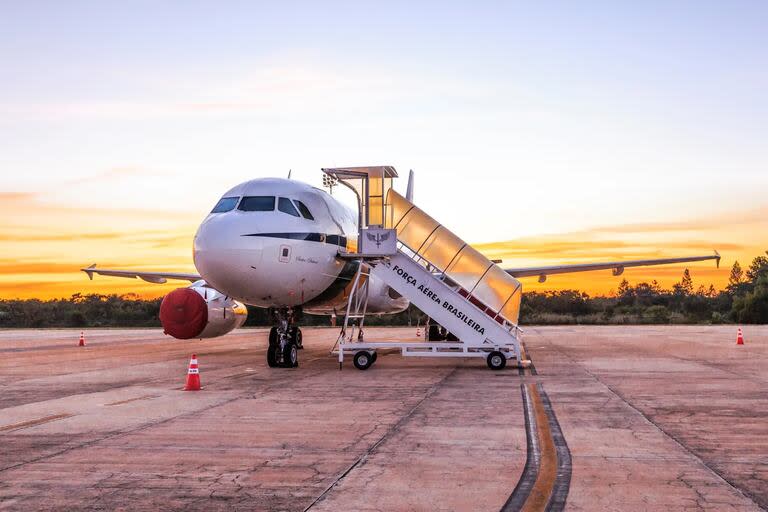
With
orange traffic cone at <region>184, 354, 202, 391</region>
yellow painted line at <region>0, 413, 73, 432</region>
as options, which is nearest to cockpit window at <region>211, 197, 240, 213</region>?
orange traffic cone at <region>184, 354, 202, 391</region>

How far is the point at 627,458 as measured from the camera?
7.38m

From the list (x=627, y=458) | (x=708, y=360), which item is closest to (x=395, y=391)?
(x=627, y=458)

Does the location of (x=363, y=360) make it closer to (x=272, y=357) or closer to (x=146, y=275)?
(x=272, y=357)

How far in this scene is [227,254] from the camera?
622 inches

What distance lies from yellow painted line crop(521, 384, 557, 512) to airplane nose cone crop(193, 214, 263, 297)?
7431 mm

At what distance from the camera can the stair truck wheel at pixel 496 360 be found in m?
17.6

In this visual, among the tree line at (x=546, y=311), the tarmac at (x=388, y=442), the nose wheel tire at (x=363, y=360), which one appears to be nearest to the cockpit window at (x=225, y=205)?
the tarmac at (x=388, y=442)

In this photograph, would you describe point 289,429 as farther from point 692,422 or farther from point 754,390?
point 754,390

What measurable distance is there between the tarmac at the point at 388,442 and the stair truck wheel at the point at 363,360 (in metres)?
1.31

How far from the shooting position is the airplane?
15984 mm

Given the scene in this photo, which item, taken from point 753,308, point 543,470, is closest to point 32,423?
point 543,470

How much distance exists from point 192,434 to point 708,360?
1541 cm

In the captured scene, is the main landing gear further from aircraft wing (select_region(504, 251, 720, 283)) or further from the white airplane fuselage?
aircraft wing (select_region(504, 251, 720, 283))

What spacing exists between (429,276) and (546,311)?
6594 cm
